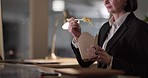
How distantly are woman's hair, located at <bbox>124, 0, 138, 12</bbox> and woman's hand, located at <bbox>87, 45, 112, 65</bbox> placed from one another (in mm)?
467

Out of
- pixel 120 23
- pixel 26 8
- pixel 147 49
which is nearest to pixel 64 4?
pixel 26 8

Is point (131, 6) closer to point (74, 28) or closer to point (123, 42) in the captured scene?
point (123, 42)

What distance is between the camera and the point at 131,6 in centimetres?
192

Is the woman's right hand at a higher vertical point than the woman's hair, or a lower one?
lower

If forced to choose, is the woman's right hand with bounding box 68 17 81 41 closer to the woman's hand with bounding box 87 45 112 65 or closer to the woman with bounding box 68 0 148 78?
the woman with bounding box 68 0 148 78

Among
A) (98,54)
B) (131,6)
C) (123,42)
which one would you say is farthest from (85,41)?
(131,6)

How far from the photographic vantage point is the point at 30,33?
10.9 ft

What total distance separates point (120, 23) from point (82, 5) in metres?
1.82

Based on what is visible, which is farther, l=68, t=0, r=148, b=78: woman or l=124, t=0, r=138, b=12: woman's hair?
l=124, t=0, r=138, b=12: woman's hair

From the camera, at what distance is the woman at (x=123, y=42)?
5.25 feet

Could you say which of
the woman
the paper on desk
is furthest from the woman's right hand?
the paper on desk

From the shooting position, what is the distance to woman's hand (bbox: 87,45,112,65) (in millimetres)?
1571

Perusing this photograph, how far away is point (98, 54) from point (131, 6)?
50 cm

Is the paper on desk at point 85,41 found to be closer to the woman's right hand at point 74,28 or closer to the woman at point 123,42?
the woman at point 123,42
